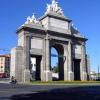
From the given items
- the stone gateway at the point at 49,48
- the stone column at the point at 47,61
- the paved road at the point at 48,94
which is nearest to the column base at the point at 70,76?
the stone gateway at the point at 49,48

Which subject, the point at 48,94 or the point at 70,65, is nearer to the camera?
the point at 48,94

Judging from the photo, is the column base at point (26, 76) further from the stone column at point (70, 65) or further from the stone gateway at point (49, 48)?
the stone column at point (70, 65)

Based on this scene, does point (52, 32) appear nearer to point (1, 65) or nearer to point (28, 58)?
point (28, 58)

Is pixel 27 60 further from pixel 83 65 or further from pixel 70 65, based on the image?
pixel 83 65

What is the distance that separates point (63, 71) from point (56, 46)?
6721 mm

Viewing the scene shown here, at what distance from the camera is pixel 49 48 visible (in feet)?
194

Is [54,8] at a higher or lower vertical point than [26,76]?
higher

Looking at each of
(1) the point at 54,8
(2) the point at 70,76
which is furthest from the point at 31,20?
(2) the point at 70,76

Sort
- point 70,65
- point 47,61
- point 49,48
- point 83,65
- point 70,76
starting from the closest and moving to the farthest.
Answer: point 47,61
point 49,48
point 70,76
point 70,65
point 83,65

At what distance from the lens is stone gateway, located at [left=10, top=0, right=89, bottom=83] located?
55.4 metres

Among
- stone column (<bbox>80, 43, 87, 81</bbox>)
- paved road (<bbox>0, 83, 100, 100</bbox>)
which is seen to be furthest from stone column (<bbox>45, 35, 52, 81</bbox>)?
paved road (<bbox>0, 83, 100, 100</bbox>)

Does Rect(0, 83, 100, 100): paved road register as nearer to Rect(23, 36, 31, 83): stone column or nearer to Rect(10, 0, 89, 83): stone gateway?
Rect(23, 36, 31, 83): stone column

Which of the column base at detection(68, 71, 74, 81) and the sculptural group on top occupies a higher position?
the sculptural group on top

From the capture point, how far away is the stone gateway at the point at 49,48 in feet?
182
